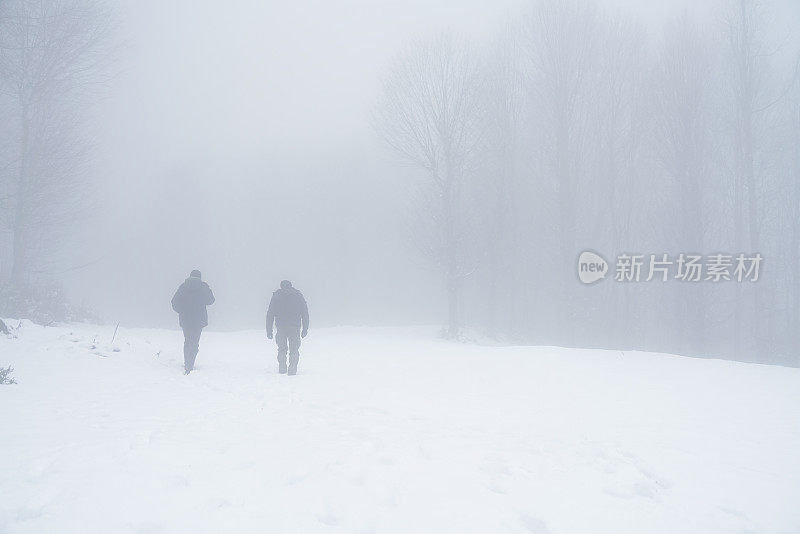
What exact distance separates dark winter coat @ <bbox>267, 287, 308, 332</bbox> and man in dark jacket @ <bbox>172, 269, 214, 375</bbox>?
1.36 m

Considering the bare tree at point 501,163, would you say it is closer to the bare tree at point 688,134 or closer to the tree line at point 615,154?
the tree line at point 615,154

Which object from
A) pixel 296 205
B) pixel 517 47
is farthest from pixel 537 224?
pixel 296 205

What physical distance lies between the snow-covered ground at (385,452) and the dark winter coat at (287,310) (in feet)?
4.25

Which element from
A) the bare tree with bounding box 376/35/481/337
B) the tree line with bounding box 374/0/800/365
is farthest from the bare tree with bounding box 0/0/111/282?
the bare tree with bounding box 376/35/481/337

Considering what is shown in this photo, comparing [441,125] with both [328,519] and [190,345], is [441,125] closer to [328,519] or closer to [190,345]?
[190,345]

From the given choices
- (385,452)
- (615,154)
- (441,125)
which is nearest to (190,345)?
(385,452)

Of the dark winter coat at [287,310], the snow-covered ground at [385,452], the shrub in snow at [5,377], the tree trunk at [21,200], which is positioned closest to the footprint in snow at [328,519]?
the snow-covered ground at [385,452]

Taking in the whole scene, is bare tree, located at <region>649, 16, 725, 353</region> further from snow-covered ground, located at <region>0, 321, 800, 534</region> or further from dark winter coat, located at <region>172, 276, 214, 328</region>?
dark winter coat, located at <region>172, 276, 214, 328</region>

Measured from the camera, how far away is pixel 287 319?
10758mm

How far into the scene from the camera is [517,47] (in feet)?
80.3

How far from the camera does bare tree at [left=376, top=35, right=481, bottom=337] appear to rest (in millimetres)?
23656

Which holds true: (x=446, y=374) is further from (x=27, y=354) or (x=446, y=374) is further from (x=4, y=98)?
(x=4, y=98)

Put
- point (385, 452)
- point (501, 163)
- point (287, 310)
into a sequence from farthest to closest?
point (501, 163), point (287, 310), point (385, 452)

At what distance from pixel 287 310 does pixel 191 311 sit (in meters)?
2.11
